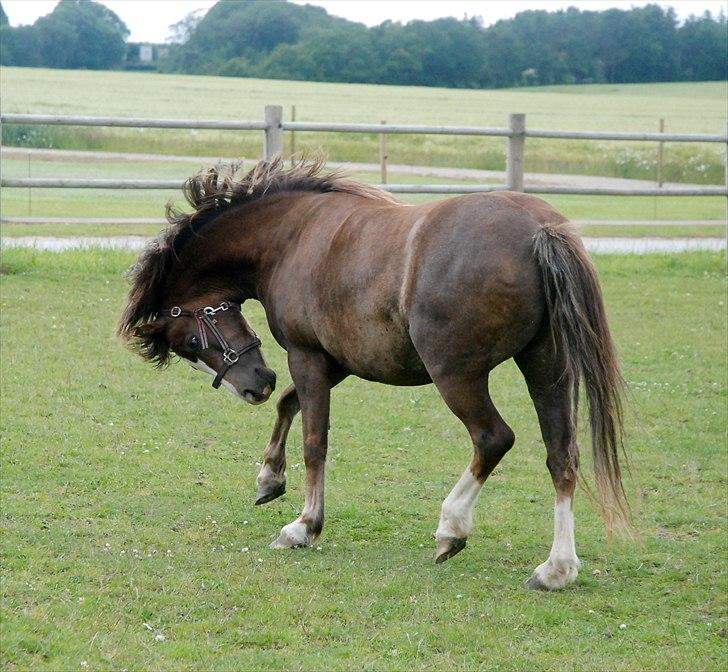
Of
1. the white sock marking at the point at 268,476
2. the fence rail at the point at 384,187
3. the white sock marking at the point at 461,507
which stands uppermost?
the fence rail at the point at 384,187

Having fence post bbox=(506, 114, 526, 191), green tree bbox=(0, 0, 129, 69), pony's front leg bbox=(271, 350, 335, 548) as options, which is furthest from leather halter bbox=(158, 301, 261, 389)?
green tree bbox=(0, 0, 129, 69)

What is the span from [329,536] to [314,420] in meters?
0.66

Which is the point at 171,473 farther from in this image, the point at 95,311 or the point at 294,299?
the point at 95,311

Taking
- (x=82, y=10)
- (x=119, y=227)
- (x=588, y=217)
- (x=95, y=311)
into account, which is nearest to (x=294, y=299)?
(x=95, y=311)

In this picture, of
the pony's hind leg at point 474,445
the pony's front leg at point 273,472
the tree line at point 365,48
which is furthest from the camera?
the tree line at point 365,48

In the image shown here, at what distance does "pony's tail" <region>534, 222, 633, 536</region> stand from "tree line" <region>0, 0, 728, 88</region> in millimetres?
61272

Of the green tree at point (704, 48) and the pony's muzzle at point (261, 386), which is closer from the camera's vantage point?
the pony's muzzle at point (261, 386)

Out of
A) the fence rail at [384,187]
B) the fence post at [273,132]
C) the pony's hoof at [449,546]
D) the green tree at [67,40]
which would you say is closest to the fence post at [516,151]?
the fence rail at [384,187]

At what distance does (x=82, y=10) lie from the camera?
7488 cm

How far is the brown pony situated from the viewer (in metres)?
5.04

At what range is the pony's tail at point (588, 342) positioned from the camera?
4934 millimetres

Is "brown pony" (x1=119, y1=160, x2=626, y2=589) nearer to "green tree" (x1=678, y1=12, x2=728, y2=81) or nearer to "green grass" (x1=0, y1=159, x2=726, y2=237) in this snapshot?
"green grass" (x1=0, y1=159, x2=726, y2=237)

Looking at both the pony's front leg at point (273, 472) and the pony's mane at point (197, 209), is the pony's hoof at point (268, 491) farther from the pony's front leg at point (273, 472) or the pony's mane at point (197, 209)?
the pony's mane at point (197, 209)

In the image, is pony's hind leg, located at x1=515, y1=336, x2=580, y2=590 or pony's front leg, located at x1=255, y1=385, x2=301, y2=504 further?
pony's front leg, located at x1=255, y1=385, x2=301, y2=504
